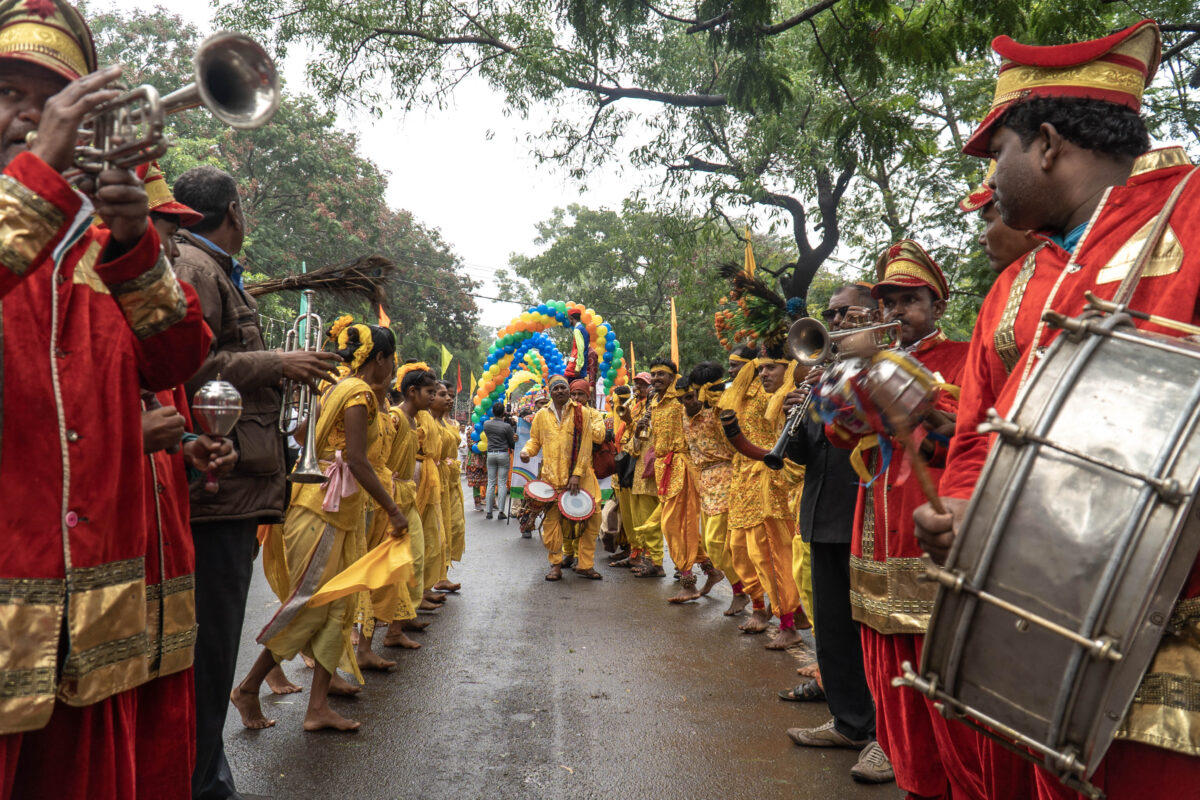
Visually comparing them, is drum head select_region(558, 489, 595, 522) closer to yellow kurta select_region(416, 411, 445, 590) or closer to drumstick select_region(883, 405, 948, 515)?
yellow kurta select_region(416, 411, 445, 590)

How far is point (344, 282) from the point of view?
3.85m

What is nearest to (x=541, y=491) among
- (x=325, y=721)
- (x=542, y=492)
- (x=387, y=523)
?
(x=542, y=492)

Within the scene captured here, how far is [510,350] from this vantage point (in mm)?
16906

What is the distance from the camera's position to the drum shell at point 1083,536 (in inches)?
55.0

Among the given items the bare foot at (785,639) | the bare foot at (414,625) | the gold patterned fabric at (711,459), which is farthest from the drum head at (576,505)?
the bare foot at (785,639)

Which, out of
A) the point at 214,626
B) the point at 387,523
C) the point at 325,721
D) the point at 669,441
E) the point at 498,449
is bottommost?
the point at 325,721

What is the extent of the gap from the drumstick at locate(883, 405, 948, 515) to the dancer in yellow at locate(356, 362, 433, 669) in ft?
13.6

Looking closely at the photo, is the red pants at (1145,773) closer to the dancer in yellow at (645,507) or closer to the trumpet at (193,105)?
the trumpet at (193,105)

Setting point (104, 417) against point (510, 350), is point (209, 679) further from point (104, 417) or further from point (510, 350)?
point (510, 350)

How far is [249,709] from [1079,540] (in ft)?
14.3

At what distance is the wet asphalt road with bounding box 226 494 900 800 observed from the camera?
396 cm

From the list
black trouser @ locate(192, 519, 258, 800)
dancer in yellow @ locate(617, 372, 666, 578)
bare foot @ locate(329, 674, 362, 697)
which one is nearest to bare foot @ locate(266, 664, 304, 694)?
A: bare foot @ locate(329, 674, 362, 697)

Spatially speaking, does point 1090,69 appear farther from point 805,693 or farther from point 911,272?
point 805,693

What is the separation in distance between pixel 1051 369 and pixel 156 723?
2257mm
